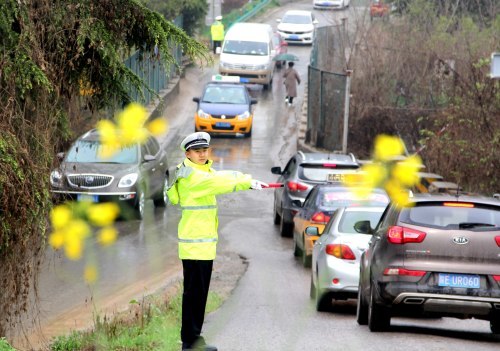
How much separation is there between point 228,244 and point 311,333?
1061 centimetres

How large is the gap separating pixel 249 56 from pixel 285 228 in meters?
24.0

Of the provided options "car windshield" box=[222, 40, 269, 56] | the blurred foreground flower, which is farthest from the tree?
"car windshield" box=[222, 40, 269, 56]

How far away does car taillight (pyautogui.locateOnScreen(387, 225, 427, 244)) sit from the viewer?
11.4m

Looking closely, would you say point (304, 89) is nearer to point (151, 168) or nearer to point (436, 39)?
point (436, 39)

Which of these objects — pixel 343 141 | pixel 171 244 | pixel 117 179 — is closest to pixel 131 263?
pixel 171 244

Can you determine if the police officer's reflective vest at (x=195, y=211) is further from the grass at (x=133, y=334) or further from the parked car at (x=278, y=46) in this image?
the parked car at (x=278, y=46)

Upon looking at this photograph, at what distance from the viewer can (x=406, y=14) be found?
4312cm

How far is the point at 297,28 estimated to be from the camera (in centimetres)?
5947

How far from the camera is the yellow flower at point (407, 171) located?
25.7 meters

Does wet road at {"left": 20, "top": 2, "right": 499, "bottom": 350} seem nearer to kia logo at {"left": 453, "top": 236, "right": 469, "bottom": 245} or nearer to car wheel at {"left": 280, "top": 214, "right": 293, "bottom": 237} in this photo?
car wheel at {"left": 280, "top": 214, "right": 293, "bottom": 237}

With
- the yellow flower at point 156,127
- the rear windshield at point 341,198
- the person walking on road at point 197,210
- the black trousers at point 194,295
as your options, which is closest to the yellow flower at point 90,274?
the rear windshield at point 341,198

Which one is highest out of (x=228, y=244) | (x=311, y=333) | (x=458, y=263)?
(x=458, y=263)

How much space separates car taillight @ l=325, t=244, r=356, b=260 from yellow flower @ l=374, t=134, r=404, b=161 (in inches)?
588

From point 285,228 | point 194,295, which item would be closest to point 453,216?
point 194,295
